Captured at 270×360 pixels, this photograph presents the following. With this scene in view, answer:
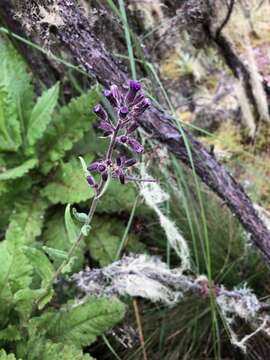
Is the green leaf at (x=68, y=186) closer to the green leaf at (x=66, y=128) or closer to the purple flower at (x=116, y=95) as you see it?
the green leaf at (x=66, y=128)

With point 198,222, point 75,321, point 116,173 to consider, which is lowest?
point 198,222

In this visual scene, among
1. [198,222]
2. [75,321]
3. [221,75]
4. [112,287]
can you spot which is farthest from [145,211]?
[221,75]

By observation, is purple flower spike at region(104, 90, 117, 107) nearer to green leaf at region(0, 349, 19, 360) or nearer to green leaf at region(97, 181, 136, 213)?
green leaf at region(0, 349, 19, 360)

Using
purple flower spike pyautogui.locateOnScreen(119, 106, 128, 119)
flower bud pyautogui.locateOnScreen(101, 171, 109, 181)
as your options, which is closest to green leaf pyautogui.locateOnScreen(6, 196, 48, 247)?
flower bud pyautogui.locateOnScreen(101, 171, 109, 181)

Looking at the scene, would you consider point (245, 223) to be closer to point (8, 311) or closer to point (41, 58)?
point (8, 311)

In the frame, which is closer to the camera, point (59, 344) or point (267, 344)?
point (59, 344)

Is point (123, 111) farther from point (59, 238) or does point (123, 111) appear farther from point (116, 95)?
point (59, 238)

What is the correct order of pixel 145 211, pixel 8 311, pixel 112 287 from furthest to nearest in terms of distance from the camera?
pixel 145 211 < pixel 112 287 < pixel 8 311
